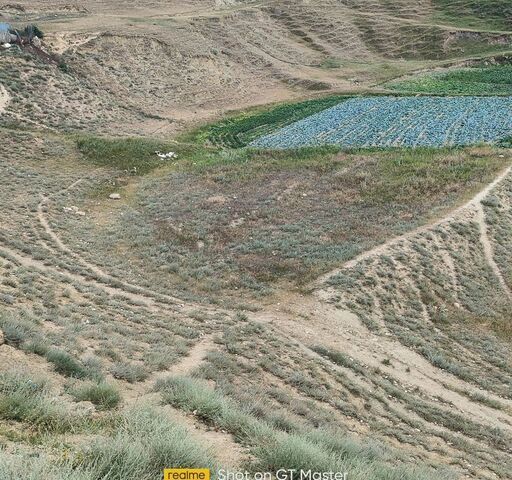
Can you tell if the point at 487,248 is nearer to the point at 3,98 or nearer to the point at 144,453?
the point at 144,453

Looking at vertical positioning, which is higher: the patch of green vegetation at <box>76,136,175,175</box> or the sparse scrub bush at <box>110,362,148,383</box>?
the sparse scrub bush at <box>110,362,148,383</box>

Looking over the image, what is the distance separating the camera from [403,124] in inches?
1951

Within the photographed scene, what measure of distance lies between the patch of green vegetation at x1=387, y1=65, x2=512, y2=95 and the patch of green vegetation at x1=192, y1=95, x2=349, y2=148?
11561 millimetres

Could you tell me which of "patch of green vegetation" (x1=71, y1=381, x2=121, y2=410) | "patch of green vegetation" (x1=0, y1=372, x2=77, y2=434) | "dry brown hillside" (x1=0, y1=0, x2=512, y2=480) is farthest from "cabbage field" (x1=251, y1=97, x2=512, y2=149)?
"patch of green vegetation" (x1=0, y1=372, x2=77, y2=434)

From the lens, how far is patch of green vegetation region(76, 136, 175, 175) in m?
40.4

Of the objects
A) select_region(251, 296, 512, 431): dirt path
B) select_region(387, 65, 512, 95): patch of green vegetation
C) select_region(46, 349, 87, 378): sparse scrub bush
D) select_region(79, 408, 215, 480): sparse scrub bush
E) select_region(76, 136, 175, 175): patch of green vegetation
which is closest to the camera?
select_region(79, 408, 215, 480): sparse scrub bush

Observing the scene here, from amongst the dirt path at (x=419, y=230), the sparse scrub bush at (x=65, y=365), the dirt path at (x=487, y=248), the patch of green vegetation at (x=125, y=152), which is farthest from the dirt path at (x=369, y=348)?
the patch of green vegetation at (x=125, y=152)

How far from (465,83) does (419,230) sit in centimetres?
5104

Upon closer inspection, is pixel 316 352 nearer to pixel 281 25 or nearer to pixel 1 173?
pixel 1 173

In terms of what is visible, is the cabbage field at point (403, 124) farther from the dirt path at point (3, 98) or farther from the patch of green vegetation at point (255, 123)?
the dirt path at point (3, 98)

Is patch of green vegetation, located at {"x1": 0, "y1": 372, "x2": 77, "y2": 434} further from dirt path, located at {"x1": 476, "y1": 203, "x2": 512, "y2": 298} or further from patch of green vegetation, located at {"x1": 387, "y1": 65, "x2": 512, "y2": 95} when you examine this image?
patch of green vegetation, located at {"x1": 387, "y1": 65, "x2": 512, "y2": 95}

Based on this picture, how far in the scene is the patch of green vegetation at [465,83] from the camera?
64.2m

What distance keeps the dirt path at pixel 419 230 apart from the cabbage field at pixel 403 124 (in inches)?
468

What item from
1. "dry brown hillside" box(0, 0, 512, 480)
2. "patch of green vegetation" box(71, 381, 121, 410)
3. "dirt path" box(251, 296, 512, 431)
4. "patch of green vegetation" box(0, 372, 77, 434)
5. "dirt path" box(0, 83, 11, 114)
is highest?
"dirt path" box(0, 83, 11, 114)
